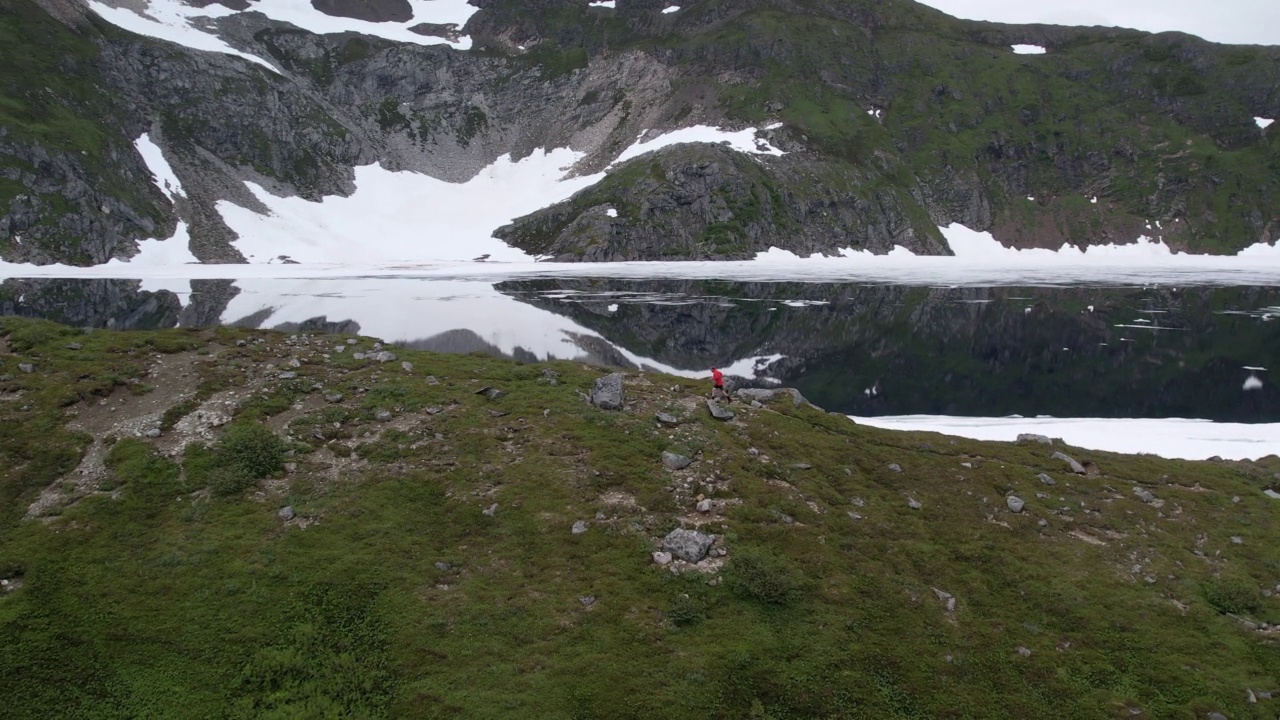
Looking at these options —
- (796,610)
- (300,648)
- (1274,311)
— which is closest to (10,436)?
(300,648)

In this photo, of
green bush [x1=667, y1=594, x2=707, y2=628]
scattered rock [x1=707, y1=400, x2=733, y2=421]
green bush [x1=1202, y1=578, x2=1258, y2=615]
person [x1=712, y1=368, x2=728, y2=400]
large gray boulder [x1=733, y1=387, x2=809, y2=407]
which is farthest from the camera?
large gray boulder [x1=733, y1=387, x2=809, y2=407]

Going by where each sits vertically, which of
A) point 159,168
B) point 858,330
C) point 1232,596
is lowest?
point 1232,596

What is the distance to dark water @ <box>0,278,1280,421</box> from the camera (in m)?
49.8

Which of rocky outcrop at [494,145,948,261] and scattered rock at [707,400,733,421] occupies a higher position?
rocky outcrop at [494,145,948,261]

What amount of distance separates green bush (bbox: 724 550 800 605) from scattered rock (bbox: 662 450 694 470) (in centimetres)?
429

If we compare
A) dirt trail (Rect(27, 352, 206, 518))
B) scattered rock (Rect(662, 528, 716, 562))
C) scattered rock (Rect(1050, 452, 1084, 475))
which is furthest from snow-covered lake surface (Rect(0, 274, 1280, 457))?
dirt trail (Rect(27, 352, 206, 518))

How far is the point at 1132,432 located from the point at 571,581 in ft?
122

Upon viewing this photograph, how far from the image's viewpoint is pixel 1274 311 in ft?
289

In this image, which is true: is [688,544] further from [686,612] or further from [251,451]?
[251,451]

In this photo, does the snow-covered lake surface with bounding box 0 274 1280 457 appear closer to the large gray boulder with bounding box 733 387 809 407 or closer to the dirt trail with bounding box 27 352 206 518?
the large gray boulder with bounding box 733 387 809 407

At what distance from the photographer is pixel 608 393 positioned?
24547mm

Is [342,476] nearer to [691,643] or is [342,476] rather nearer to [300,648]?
[300,648]

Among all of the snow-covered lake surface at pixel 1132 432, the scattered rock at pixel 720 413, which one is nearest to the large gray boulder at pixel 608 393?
the scattered rock at pixel 720 413

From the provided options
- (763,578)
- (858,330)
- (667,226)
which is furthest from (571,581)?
(667,226)
